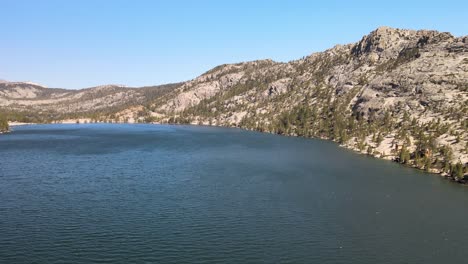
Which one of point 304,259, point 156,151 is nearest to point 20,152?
point 156,151

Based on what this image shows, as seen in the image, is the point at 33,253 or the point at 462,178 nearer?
the point at 33,253

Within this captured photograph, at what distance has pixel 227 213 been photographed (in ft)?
265

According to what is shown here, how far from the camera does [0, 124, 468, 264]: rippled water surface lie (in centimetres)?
6144

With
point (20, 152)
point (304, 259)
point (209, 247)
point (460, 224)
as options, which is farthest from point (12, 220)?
point (20, 152)

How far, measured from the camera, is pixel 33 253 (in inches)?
2339

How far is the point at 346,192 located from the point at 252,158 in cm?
6060

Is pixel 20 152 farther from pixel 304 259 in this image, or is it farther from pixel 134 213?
pixel 304 259

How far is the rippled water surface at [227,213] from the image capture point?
61.4m

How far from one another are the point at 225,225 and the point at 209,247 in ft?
34.7

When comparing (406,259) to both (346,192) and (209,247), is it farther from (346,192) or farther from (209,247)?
(346,192)

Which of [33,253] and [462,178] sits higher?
[462,178]

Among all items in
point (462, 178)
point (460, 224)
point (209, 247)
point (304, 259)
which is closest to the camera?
point (304, 259)

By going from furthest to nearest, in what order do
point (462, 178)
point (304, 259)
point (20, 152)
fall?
point (20, 152), point (462, 178), point (304, 259)

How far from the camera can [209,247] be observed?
207 ft
